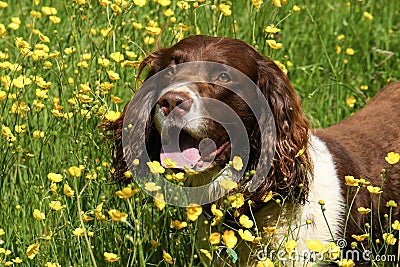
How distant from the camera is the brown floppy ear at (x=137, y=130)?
13.8ft

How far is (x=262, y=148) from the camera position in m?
4.05

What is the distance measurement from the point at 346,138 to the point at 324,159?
0.35 meters

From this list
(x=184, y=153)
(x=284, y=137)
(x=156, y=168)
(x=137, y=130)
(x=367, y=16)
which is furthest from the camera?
(x=367, y=16)

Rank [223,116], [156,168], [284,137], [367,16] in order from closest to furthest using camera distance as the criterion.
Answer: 1. [156,168]
2. [223,116]
3. [284,137]
4. [367,16]

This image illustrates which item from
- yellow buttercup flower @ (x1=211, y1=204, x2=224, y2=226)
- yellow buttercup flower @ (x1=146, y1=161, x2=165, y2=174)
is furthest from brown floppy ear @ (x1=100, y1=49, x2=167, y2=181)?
yellow buttercup flower @ (x1=211, y1=204, x2=224, y2=226)

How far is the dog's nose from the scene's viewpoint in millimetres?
3639

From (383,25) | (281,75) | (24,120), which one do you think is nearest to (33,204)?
(24,120)

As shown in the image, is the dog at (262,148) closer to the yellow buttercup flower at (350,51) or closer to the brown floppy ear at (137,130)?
the brown floppy ear at (137,130)

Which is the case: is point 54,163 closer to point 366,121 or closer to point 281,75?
point 281,75

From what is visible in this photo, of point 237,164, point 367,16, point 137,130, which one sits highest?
point 367,16

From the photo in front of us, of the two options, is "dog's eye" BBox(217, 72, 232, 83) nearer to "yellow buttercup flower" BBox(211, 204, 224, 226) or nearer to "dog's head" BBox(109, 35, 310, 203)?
"dog's head" BBox(109, 35, 310, 203)

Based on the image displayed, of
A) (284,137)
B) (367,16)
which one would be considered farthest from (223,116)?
(367,16)

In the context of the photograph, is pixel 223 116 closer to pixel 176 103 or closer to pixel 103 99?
pixel 176 103

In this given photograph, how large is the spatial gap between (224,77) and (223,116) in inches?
8.1
